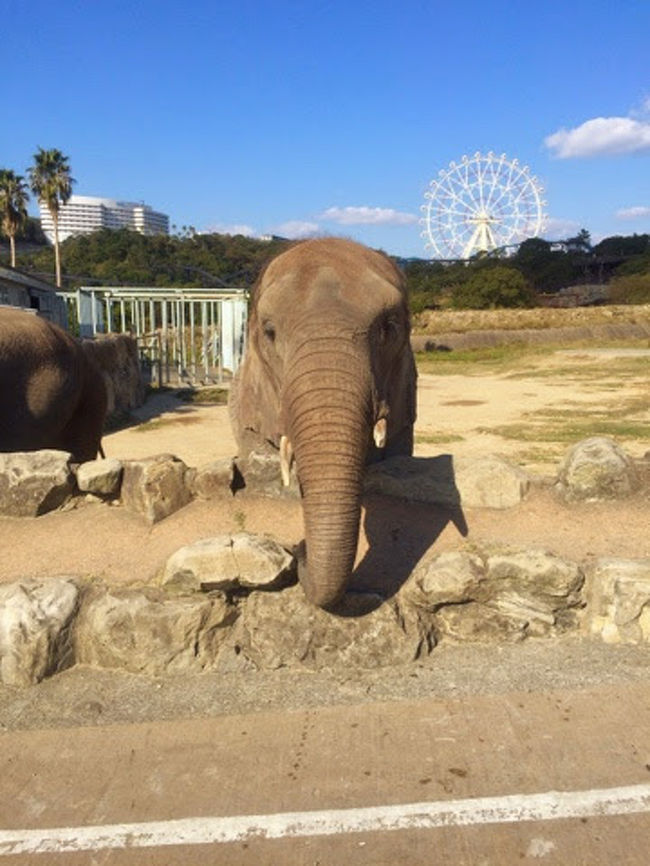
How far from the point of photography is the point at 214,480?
546cm

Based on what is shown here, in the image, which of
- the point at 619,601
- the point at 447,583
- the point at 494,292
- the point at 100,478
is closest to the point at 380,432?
the point at 447,583

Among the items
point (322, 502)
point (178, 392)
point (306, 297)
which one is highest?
point (306, 297)

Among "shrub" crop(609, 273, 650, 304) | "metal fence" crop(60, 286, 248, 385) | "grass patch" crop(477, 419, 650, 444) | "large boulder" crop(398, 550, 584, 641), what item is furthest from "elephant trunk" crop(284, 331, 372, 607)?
"shrub" crop(609, 273, 650, 304)

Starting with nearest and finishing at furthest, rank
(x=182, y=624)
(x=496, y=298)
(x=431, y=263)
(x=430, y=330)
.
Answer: (x=182, y=624) < (x=430, y=330) < (x=496, y=298) < (x=431, y=263)

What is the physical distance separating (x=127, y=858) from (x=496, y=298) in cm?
4638

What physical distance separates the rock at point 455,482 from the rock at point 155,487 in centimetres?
131

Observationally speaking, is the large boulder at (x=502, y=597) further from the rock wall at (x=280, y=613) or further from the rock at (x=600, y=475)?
the rock at (x=600, y=475)

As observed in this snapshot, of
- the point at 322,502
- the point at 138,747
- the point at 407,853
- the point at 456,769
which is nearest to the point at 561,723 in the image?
the point at 456,769

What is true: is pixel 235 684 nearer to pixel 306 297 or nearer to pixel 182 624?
pixel 182 624

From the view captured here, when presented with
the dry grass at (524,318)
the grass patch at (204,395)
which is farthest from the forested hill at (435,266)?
the grass patch at (204,395)

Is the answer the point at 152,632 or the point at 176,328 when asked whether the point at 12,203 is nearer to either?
the point at 176,328

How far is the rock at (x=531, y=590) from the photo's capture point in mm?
4410

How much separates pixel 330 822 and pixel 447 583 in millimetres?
1630

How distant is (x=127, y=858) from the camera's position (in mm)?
2900
